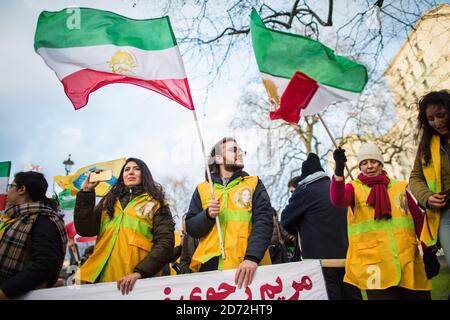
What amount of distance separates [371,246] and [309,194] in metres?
0.85

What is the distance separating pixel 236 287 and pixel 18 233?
73.2 inches

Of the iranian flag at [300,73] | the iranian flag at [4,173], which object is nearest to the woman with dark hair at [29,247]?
the iranian flag at [300,73]

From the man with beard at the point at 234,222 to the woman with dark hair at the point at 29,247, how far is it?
1133mm

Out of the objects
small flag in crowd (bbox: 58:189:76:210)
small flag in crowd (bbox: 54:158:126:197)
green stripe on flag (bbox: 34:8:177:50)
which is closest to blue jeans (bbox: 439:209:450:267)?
green stripe on flag (bbox: 34:8:177:50)

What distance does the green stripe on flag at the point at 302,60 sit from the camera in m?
3.08

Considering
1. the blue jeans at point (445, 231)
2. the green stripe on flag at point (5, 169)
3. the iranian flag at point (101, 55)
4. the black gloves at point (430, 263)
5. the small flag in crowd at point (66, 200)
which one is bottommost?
the black gloves at point (430, 263)

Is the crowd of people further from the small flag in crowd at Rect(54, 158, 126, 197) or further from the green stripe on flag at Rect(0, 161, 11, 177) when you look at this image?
the small flag in crowd at Rect(54, 158, 126, 197)

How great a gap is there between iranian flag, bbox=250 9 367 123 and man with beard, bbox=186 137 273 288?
700 millimetres

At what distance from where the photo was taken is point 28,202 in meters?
3.32

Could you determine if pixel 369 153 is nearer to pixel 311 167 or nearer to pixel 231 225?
pixel 311 167

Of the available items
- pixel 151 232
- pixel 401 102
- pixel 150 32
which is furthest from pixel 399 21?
pixel 401 102

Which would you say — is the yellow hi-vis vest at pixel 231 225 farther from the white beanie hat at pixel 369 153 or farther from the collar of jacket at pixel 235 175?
the white beanie hat at pixel 369 153
